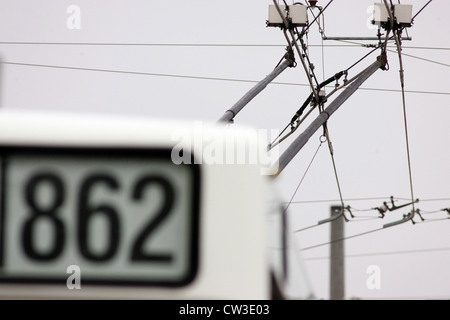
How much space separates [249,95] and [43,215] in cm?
1397

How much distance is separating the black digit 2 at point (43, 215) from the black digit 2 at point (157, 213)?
0.46 ft

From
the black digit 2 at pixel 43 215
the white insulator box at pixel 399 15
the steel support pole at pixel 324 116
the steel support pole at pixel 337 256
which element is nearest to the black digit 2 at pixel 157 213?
the black digit 2 at pixel 43 215

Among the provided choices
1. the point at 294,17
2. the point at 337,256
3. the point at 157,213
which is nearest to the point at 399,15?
the point at 294,17

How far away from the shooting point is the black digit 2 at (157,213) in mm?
2334

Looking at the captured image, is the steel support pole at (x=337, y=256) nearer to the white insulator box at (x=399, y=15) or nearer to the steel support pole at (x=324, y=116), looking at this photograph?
the white insulator box at (x=399, y=15)

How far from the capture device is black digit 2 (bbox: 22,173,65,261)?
2328 millimetres

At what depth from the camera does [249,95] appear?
53.3ft

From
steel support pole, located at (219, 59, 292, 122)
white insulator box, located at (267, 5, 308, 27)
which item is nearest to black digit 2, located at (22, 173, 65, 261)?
steel support pole, located at (219, 59, 292, 122)

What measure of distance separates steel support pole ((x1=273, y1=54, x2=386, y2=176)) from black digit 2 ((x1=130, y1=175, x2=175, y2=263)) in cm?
1113

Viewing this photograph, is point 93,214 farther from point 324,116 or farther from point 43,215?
point 324,116

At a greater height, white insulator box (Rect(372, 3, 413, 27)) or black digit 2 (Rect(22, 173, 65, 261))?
white insulator box (Rect(372, 3, 413, 27))

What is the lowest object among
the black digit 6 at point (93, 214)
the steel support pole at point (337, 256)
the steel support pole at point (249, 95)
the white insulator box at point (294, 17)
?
the black digit 6 at point (93, 214)

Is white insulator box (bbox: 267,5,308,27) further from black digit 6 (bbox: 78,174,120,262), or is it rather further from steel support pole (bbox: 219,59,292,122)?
black digit 6 (bbox: 78,174,120,262)
